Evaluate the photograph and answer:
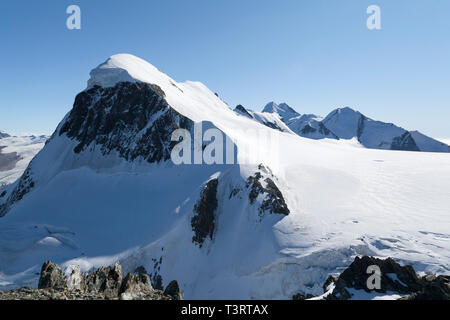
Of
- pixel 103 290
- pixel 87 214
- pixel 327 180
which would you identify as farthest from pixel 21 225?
pixel 327 180

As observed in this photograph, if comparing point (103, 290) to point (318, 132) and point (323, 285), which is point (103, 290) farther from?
point (318, 132)

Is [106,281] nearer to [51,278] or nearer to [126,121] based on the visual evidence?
[51,278]

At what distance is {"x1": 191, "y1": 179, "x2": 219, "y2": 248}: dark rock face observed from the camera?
32.7 metres

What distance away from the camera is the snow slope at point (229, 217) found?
24.4 m

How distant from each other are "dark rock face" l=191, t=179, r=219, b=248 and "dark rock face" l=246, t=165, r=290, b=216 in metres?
5.89

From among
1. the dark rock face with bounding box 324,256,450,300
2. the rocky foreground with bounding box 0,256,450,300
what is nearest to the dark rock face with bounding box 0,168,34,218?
the rocky foreground with bounding box 0,256,450,300

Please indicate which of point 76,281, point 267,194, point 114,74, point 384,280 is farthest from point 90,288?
point 114,74

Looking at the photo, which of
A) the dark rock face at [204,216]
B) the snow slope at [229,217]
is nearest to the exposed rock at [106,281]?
the snow slope at [229,217]

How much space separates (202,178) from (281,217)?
14.3 metres

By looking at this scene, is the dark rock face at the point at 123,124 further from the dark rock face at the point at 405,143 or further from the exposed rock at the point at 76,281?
the dark rock face at the point at 405,143

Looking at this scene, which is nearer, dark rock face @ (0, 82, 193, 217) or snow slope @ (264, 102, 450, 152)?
dark rock face @ (0, 82, 193, 217)

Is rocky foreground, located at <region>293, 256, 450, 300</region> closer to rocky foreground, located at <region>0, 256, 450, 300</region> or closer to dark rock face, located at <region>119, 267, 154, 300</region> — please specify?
rocky foreground, located at <region>0, 256, 450, 300</region>
